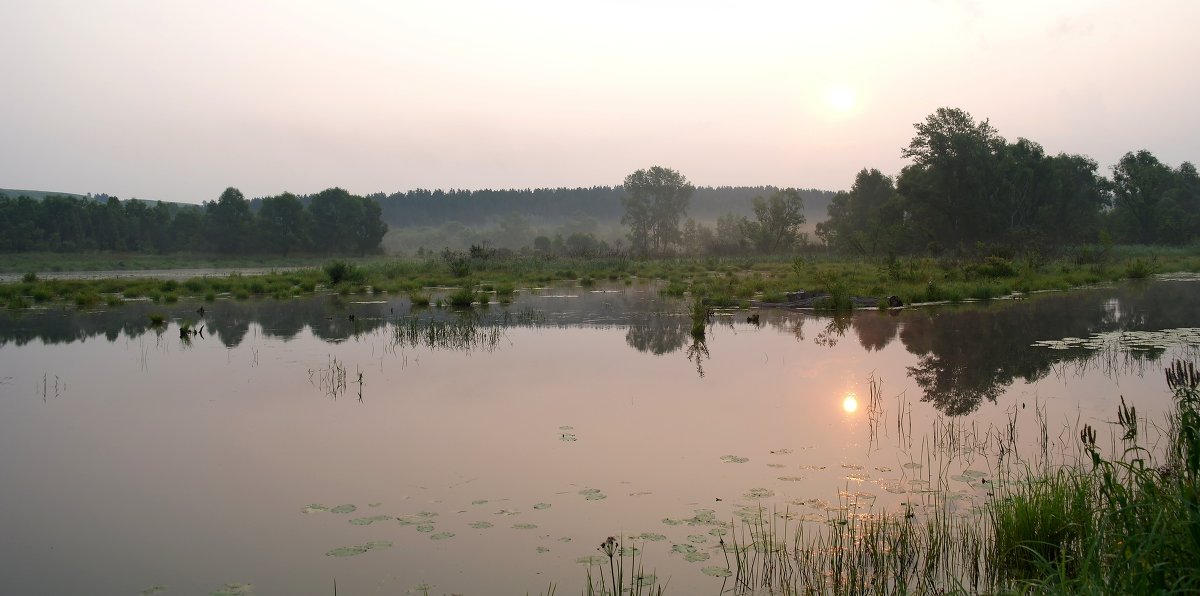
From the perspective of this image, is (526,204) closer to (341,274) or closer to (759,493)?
(341,274)

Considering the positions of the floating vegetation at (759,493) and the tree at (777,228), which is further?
the tree at (777,228)

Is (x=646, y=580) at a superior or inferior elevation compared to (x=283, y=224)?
inferior

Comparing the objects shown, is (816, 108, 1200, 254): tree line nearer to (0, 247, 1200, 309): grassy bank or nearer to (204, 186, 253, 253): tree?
(0, 247, 1200, 309): grassy bank

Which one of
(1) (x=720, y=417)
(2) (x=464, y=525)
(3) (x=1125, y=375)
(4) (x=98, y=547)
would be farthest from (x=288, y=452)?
(3) (x=1125, y=375)

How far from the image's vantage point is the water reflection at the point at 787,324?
1260 cm

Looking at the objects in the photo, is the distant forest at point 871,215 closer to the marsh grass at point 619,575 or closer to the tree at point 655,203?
the tree at point 655,203

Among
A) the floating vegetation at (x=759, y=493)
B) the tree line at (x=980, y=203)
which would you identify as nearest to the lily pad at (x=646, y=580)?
the floating vegetation at (x=759, y=493)

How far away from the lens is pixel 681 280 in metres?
37.4

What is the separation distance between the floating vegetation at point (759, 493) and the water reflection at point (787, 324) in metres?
3.84

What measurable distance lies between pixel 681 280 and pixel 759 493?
3081 cm

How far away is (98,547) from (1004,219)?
62.0 meters

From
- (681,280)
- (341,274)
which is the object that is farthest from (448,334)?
(341,274)

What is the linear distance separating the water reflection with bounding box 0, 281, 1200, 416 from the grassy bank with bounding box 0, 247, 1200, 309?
→ 224 cm

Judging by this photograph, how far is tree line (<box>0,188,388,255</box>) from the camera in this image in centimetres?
7131
